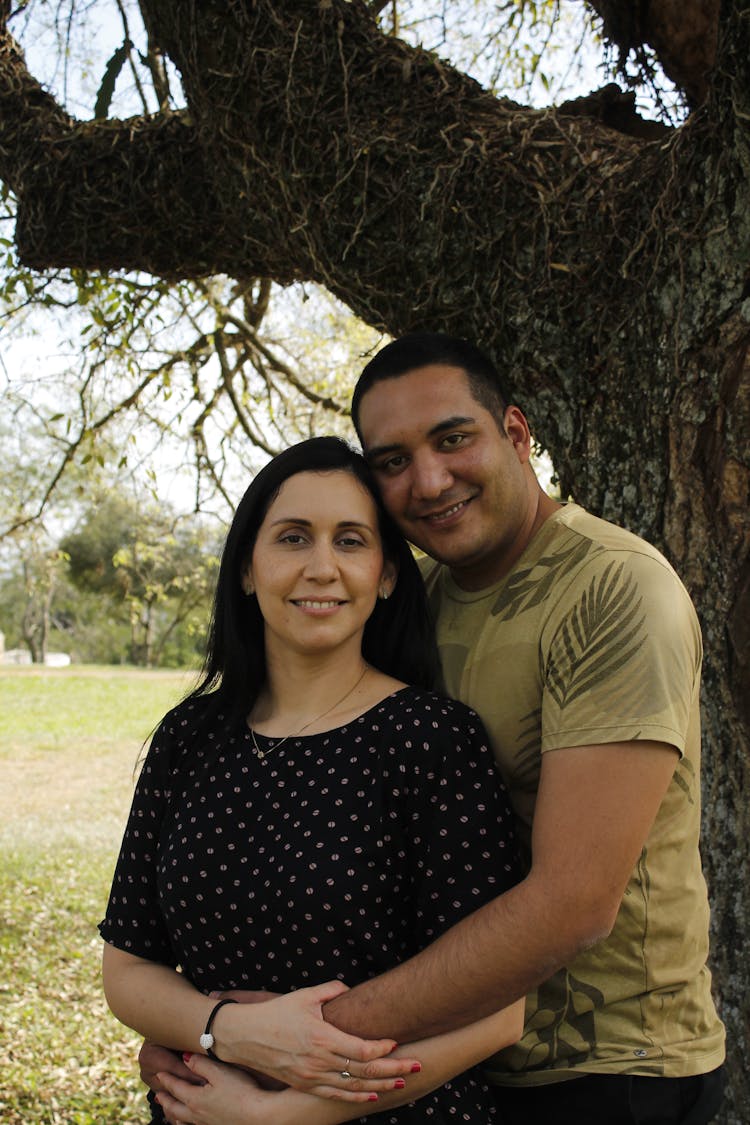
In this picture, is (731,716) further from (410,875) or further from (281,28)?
(281,28)

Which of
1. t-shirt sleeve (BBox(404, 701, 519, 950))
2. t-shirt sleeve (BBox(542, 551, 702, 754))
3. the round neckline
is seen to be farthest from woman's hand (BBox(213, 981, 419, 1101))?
t-shirt sleeve (BBox(542, 551, 702, 754))

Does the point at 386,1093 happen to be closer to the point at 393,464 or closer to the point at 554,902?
the point at 554,902

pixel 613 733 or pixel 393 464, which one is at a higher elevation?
pixel 393 464

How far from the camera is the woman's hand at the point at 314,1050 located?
191 cm

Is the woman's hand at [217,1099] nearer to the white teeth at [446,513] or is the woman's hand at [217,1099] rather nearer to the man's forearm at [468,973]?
the man's forearm at [468,973]

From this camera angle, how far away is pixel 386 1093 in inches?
76.7

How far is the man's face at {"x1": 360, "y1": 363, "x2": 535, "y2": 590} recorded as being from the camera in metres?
2.39

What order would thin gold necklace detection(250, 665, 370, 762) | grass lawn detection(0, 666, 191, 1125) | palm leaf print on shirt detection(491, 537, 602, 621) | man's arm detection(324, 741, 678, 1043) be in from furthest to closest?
grass lawn detection(0, 666, 191, 1125) → thin gold necklace detection(250, 665, 370, 762) → palm leaf print on shirt detection(491, 537, 602, 621) → man's arm detection(324, 741, 678, 1043)

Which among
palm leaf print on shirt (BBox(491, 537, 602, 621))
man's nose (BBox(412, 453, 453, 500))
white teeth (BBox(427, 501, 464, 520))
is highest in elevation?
man's nose (BBox(412, 453, 453, 500))

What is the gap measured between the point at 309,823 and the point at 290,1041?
42 cm

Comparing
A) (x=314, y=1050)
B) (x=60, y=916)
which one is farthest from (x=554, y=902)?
(x=60, y=916)

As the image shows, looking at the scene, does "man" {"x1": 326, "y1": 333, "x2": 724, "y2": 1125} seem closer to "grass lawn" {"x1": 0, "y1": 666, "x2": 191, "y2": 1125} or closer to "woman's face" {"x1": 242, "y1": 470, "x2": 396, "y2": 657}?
"woman's face" {"x1": 242, "y1": 470, "x2": 396, "y2": 657}

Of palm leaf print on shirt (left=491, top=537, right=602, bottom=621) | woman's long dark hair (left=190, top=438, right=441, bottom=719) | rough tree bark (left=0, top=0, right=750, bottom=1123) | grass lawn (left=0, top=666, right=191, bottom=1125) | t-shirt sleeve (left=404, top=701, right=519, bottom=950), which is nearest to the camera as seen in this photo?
t-shirt sleeve (left=404, top=701, right=519, bottom=950)


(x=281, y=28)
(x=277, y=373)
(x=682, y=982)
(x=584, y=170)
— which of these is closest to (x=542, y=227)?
(x=584, y=170)
